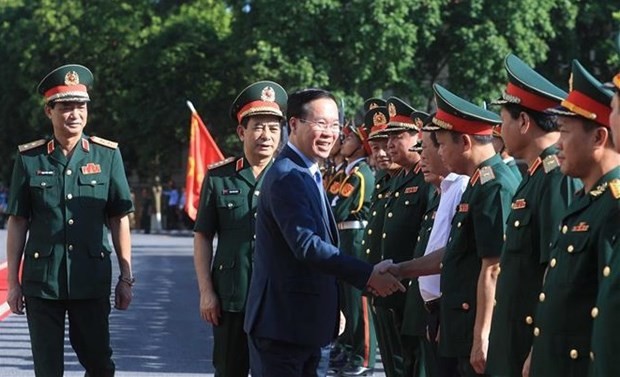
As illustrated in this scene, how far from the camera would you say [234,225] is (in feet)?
24.8

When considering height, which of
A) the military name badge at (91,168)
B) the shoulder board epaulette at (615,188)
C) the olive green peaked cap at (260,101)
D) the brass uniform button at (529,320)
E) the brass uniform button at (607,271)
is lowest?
the brass uniform button at (529,320)

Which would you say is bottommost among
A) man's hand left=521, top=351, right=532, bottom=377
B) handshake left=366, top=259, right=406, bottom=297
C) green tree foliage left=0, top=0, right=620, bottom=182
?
man's hand left=521, top=351, right=532, bottom=377

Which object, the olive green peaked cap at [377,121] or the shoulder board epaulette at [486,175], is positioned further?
the olive green peaked cap at [377,121]

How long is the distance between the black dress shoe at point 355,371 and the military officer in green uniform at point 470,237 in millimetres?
4141

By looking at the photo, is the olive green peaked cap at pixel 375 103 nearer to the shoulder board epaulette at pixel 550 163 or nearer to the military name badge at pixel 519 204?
the military name badge at pixel 519 204

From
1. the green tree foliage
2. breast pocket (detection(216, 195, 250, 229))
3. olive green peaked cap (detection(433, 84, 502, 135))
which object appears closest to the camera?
olive green peaked cap (detection(433, 84, 502, 135))

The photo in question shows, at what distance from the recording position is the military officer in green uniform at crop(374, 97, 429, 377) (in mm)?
8586

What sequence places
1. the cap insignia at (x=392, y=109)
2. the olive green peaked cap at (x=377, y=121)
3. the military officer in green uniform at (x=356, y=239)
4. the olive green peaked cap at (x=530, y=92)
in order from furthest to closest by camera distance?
the military officer in green uniform at (x=356, y=239) → the olive green peaked cap at (x=377, y=121) → the cap insignia at (x=392, y=109) → the olive green peaked cap at (x=530, y=92)

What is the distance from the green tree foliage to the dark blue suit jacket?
3308 centimetres

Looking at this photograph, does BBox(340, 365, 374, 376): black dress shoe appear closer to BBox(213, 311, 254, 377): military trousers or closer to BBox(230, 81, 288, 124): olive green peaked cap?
BBox(213, 311, 254, 377): military trousers

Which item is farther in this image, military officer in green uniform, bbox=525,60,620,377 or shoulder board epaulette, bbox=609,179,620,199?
military officer in green uniform, bbox=525,60,620,377

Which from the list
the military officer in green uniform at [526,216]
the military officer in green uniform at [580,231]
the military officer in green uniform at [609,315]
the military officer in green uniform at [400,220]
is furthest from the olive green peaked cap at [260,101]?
the military officer in green uniform at [609,315]

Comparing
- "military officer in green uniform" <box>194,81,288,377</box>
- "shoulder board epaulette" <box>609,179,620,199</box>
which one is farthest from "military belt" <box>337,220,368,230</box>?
"shoulder board epaulette" <box>609,179,620,199</box>

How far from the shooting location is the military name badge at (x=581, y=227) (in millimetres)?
4793
